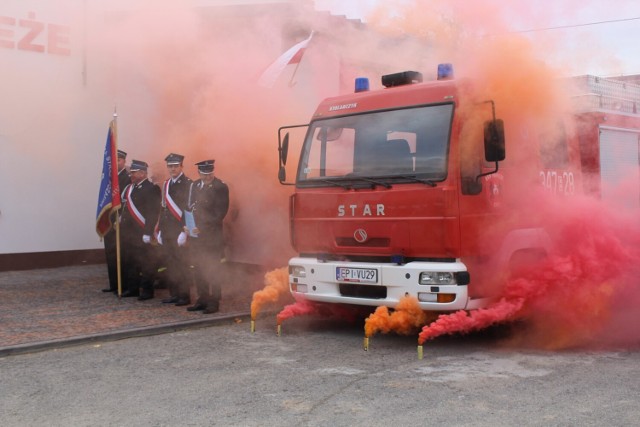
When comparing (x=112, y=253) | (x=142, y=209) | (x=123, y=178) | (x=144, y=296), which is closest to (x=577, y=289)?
(x=144, y=296)

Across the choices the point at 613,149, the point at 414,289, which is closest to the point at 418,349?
the point at 414,289

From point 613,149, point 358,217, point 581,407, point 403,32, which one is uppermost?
point 403,32

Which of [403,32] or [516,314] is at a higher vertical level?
[403,32]

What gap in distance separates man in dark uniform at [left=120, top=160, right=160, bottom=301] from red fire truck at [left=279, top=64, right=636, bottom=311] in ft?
9.64

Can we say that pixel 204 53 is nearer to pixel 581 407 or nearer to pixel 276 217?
pixel 276 217

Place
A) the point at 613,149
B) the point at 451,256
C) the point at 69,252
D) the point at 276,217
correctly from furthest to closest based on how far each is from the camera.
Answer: the point at 69,252
the point at 276,217
the point at 613,149
the point at 451,256

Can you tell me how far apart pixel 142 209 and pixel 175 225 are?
0.96m

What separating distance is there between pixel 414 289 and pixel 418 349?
1.69ft

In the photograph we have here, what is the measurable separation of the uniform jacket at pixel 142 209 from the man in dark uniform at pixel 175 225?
45cm

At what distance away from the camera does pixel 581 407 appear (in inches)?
171

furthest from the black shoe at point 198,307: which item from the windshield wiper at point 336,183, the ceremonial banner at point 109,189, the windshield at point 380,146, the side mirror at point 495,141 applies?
the side mirror at point 495,141

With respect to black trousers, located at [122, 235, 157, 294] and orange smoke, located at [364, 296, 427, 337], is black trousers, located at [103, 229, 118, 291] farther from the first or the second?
orange smoke, located at [364, 296, 427, 337]

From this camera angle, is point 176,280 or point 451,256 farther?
point 176,280

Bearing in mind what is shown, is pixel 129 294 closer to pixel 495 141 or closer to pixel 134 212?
pixel 134 212
